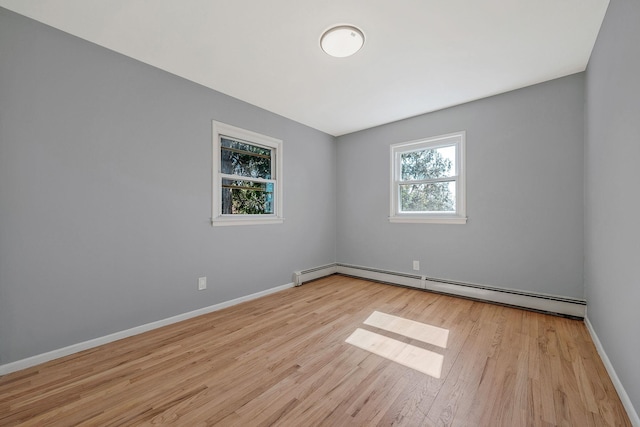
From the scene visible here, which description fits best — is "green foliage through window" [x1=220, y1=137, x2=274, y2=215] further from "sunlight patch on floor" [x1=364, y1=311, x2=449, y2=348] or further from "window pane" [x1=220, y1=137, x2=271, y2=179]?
"sunlight patch on floor" [x1=364, y1=311, x2=449, y2=348]

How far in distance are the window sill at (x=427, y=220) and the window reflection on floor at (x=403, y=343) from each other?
59.8 inches

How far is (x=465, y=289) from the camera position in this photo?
3.26m

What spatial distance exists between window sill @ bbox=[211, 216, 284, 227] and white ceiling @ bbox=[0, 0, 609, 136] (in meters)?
1.50

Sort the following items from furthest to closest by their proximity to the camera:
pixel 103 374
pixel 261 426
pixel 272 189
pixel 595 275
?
pixel 272 189 → pixel 595 275 → pixel 103 374 → pixel 261 426

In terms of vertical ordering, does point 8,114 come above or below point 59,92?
below

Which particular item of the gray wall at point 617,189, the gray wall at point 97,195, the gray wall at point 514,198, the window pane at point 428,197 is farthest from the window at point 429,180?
the gray wall at point 97,195

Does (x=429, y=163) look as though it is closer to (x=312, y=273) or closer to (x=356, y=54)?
(x=356, y=54)

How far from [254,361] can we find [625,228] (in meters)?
2.50

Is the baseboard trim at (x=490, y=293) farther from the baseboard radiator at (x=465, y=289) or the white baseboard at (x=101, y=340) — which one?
the white baseboard at (x=101, y=340)

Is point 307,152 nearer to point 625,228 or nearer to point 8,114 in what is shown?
point 8,114

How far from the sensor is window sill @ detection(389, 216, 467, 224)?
11.0 feet

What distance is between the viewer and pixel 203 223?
2.85 metres

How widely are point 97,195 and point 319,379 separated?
2.29 metres

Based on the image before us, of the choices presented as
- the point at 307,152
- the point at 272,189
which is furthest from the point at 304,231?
the point at 307,152
